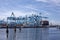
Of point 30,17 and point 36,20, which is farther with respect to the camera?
point 36,20

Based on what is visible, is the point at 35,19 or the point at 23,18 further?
the point at 35,19

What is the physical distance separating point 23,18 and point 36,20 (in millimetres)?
20524

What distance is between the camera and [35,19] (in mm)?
187750

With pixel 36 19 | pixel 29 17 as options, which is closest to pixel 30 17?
pixel 29 17

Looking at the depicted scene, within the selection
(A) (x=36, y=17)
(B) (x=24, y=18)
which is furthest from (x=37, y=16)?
(B) (x=24, y=18)

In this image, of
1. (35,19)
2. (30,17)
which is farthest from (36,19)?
(30,17)

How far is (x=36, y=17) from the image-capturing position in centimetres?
18500

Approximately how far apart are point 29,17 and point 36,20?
616 inches

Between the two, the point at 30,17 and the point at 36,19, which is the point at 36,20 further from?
the point at 30,17

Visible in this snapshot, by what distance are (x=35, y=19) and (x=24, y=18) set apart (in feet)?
48.1

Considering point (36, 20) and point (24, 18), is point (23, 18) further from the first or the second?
point (36, 20)

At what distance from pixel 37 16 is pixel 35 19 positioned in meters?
3.94

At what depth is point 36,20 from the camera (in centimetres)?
19225

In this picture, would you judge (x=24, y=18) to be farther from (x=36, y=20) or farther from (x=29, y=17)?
(x=36, y=20)
